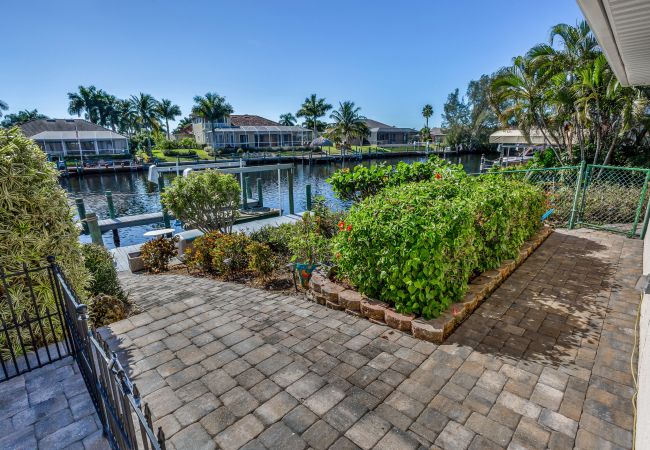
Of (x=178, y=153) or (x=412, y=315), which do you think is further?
(x=178, y=153)

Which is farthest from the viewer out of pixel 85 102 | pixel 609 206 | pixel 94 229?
pixel 85 102

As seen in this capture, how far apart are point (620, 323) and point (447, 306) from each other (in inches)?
80.6

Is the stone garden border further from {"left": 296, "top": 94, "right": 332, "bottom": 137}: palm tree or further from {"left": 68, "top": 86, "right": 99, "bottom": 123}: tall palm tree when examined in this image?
{"left": 68, "top": 86, "right": 99, "bottom": 123}: tall palm tree

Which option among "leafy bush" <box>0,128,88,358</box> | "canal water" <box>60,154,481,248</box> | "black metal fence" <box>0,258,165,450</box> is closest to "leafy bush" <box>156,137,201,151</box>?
"canal water" <box>60,154,481,248</box>

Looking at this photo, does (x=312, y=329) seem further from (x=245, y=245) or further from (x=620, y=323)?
(x=620, y=323)

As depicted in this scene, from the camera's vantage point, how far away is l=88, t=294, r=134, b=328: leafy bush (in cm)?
427

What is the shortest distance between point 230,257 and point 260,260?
0.76 m

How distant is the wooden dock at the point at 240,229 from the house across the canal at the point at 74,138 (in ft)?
123

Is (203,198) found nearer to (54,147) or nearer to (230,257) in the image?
(230,257)

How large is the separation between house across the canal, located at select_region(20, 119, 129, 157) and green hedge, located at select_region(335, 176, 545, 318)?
151 ft

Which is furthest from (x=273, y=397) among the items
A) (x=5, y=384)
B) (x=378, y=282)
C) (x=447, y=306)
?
(x=5, y=384)

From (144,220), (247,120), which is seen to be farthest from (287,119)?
(144,220)

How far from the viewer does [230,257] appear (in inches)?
251

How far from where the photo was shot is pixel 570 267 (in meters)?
5.52
